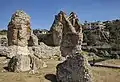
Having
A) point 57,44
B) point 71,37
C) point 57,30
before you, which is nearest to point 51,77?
point 71,37

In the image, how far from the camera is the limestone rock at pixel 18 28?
2850cm

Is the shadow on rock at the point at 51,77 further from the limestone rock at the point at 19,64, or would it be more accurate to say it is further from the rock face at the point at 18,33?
the rock face at the point at 18,33

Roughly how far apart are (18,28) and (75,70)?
39.4 ft

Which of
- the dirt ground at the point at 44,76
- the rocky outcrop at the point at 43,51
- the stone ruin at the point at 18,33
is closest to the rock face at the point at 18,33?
the stone ruin at the point at 18,33

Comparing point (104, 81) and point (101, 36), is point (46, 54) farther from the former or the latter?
point (101, 36)

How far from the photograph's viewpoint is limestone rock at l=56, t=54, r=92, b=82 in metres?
18.2

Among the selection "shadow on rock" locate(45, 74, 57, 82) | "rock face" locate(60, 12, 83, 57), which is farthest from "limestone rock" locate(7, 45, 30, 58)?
"shadow on rock" locate(45, 74, 57, 82)

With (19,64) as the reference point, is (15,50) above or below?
above

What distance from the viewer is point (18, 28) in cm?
2855

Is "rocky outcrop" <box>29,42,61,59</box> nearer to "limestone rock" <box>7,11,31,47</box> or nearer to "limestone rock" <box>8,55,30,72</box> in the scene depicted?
"limestone rock" <box>7,11,31,47</box>

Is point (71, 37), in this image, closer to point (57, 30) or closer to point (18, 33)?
point (57, 30)

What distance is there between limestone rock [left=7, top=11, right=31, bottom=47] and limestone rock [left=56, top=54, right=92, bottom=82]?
35.3ft

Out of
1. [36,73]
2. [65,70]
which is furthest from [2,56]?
[65,70]

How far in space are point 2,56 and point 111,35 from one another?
53926 millimetres
